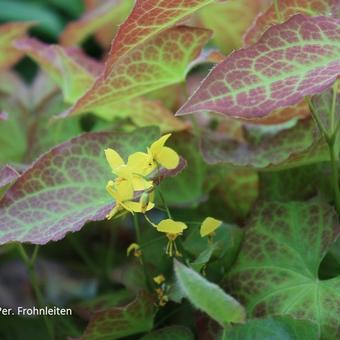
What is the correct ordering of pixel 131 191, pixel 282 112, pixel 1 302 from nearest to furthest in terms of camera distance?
pixel 131 191 < pixel 282 112 < pixel 1 302

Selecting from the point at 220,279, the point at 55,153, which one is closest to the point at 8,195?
the point at 55,153

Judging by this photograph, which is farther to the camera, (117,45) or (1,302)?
(1,302)

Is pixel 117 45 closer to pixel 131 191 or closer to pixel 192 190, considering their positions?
pixel 131 191

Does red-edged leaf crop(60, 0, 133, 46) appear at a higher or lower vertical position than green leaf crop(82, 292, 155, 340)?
higher

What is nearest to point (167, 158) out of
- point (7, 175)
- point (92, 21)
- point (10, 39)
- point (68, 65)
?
point (7, 175)

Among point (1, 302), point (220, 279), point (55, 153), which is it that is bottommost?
point (1, 302)

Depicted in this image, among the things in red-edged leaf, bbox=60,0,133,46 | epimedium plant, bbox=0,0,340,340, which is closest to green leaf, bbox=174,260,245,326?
epimedium plant, bbox=0,0,340,340

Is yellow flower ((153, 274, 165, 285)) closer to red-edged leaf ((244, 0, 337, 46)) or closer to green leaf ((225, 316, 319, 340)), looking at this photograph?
green leaf ((225, 316, 319, 340))
